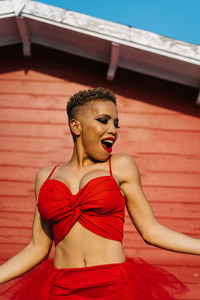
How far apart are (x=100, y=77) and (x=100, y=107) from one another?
342cm

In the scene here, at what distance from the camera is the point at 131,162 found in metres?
2.24

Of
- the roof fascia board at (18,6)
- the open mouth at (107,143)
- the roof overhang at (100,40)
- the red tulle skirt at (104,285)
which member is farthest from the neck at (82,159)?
the roof fascia board at (18,6)

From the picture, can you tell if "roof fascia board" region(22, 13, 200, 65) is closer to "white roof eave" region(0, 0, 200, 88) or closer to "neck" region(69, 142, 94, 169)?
"white roof eave" region(0, 0, 200, 88)

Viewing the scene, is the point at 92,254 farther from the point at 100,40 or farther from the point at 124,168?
the point at 100,40

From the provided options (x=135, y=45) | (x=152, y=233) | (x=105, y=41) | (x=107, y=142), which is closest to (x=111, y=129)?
(x=107, y=142)

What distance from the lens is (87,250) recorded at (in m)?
2.04

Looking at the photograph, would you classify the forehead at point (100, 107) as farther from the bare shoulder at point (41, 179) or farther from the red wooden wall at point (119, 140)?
the red wooden wall at point (119, 140)

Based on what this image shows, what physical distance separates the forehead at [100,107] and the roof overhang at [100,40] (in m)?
2.63

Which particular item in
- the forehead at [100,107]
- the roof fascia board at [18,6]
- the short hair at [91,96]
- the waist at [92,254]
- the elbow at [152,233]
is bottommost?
the waist at [92,254]

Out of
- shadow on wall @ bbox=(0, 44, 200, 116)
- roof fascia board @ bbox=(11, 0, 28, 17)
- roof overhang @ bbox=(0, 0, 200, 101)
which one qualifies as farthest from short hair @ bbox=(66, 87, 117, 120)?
shadow on wall @ bbox=(0, 44, 200, 116)

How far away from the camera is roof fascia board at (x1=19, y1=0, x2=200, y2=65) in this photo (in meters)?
4.66

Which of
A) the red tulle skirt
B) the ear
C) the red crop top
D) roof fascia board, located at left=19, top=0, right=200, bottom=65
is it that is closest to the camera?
the red tulle skirt

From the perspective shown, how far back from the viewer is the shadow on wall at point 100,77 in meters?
5.52

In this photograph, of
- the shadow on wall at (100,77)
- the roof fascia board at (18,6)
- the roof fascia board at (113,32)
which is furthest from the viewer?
the shadow on wall at (100,77)
